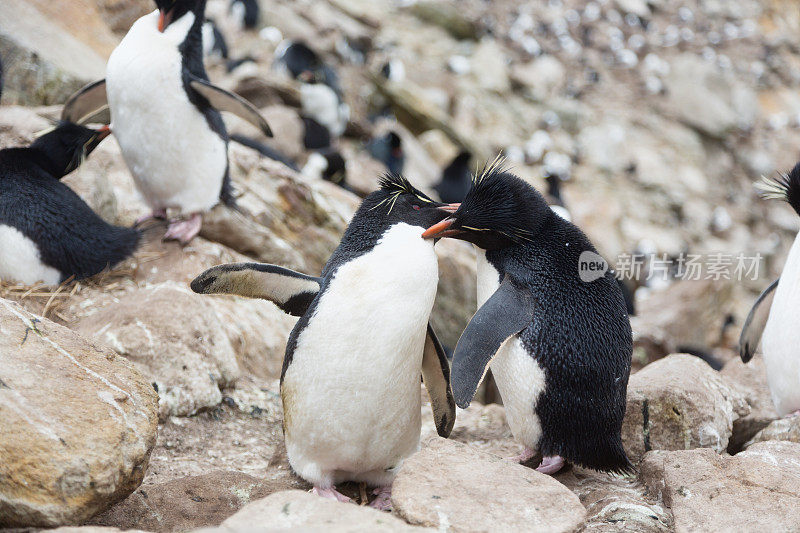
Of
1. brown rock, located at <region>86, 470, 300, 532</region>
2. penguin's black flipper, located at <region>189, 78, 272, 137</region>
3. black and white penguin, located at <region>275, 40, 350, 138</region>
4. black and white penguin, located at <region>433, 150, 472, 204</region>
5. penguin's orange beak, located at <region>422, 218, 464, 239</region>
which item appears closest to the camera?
brown rock, located at <region>86, 470, 300, 532</region>

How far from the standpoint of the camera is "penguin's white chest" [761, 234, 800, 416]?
3.23m

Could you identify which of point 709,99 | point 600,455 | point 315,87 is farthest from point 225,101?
point 709,99

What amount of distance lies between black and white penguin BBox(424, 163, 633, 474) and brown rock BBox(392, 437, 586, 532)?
401mm

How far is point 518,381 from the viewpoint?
2.68 meters

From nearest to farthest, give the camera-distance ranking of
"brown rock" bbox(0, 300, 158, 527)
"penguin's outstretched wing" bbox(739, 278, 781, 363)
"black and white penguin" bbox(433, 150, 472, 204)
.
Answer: "brown rock" bbox(0, 300, 158, 527)
"penguin's outstretched wing" bbox(739, 278, 781, 363)
"black and white penguin" bbox(433, 150, 472, 204)

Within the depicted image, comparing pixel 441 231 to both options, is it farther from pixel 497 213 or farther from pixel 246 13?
pixel 246 13

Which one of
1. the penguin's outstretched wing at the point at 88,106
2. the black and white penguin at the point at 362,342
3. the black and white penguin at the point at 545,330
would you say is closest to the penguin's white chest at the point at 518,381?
the black and white penguin at the point at 545,330

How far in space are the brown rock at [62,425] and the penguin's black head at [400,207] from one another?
0.95 m

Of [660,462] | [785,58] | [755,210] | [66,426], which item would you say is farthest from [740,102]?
[66,426]

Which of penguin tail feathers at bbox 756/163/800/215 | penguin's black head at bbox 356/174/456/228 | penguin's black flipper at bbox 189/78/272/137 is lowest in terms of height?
penguin's black flipper at bbox 189/78/272/137

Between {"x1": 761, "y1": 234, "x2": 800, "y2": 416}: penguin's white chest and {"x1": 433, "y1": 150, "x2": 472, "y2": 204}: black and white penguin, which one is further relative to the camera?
{"x1": 433, "y1": 150, "x2": 472, "y2": 204}: black and white penguin

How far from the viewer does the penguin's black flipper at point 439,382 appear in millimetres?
2816

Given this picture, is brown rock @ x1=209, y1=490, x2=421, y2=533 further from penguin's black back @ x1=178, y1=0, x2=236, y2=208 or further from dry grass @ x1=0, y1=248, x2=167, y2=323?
penguin's black back @ x1=178, y1=0, x2=236, y2=208

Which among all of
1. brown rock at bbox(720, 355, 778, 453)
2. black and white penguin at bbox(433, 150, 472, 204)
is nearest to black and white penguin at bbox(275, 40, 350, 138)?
black and white penguin at bbox(433, 150, 472, 204)
